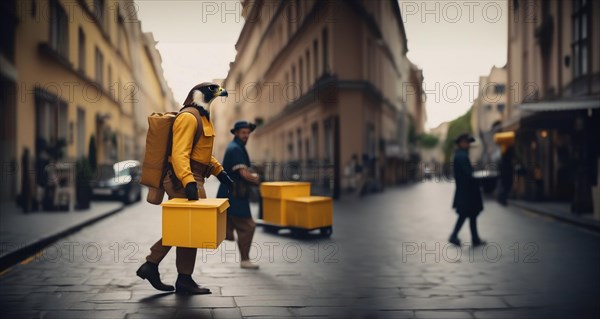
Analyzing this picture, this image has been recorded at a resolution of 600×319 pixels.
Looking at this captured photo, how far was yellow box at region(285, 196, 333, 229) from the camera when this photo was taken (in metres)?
10.0

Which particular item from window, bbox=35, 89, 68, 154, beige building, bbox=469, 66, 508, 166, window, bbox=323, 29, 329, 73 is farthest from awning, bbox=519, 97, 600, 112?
beige building, bbox=469, 66, 508, 166

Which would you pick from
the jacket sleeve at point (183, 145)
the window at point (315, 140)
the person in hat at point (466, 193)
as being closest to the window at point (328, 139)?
the window at point (315, 140)

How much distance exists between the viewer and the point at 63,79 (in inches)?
905

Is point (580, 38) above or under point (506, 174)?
above

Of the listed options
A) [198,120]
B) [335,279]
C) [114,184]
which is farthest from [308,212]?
[114,184]

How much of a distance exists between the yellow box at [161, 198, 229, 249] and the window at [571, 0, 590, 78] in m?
14.8

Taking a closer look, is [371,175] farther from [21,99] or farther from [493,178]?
[21,99]

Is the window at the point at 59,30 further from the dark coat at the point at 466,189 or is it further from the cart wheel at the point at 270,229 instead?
the dark coat at the point at 466,189

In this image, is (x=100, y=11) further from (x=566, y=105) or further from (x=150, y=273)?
(x=150, y=273)

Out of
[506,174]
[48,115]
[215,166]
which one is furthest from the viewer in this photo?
[48,115]

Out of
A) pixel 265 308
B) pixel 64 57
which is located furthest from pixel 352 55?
pixel 265 308

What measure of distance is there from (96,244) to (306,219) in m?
3.30

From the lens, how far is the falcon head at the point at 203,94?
5.66 m

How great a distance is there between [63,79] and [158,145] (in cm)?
1926
